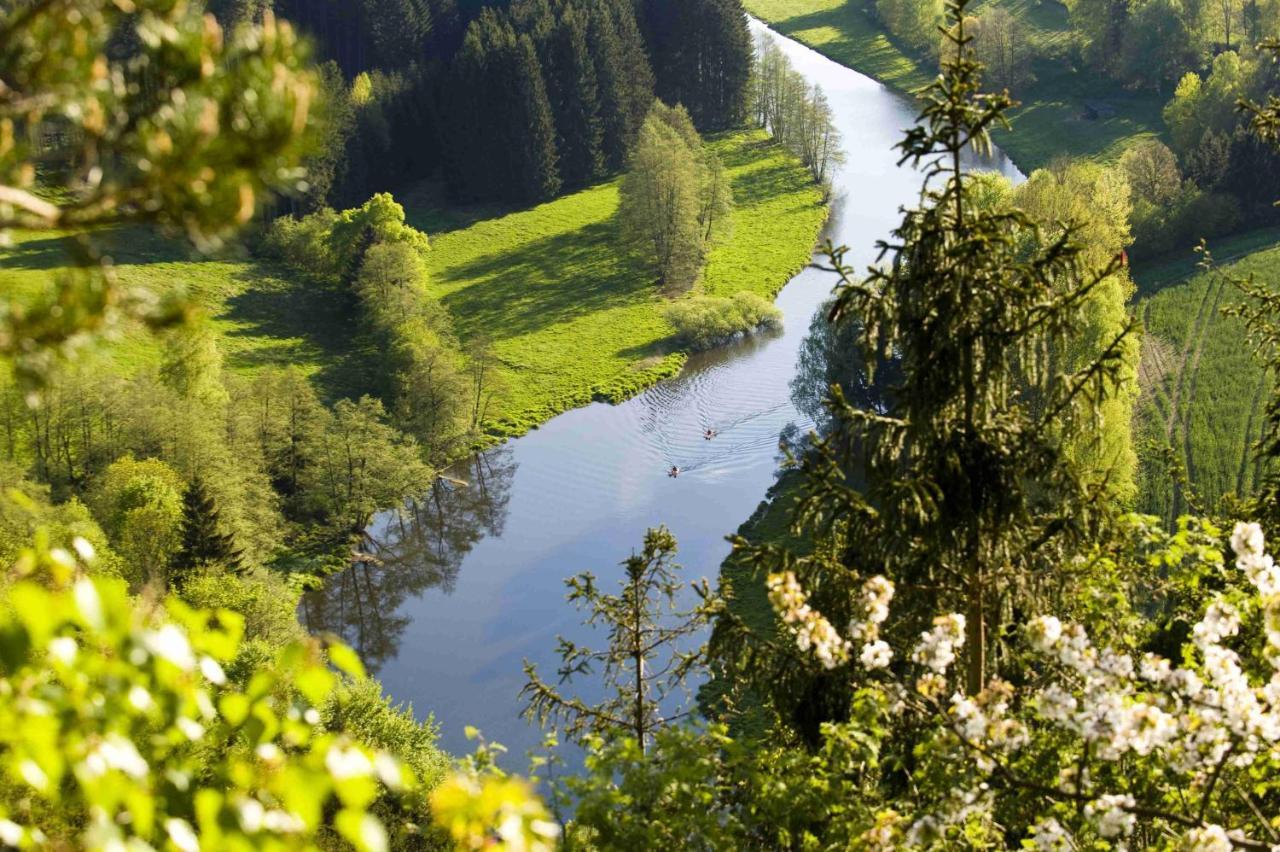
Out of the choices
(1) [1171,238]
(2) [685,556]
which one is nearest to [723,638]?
(2) [685,556]

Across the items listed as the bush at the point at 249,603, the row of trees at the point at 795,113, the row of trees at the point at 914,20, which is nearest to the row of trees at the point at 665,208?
the row of trees at the point at 795,113

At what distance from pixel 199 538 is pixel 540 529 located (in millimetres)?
13739

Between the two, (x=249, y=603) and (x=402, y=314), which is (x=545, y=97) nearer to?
(x=402, y=314)

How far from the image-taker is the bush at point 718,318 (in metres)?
58.7

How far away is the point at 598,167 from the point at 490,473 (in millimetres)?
36743

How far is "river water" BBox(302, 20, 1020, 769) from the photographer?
36.8m

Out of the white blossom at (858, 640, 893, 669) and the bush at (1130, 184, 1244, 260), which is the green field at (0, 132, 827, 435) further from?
the white blossom at (858, 640, 893, 669)

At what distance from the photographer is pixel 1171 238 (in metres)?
56.2

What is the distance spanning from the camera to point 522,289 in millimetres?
65125

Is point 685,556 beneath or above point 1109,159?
beneath

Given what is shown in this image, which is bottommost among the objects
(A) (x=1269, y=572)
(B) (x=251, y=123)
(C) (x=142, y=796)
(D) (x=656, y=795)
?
(D) (x=656, y=795)

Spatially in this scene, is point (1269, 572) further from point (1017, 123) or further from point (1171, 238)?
point (1017, 123)

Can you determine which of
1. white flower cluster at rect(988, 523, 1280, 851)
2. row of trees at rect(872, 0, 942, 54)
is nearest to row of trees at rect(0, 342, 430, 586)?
white flower cluster at rect(988, 523, 1280, 851)

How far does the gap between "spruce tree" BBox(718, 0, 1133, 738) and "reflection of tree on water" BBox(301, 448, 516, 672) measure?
28.8 metres
